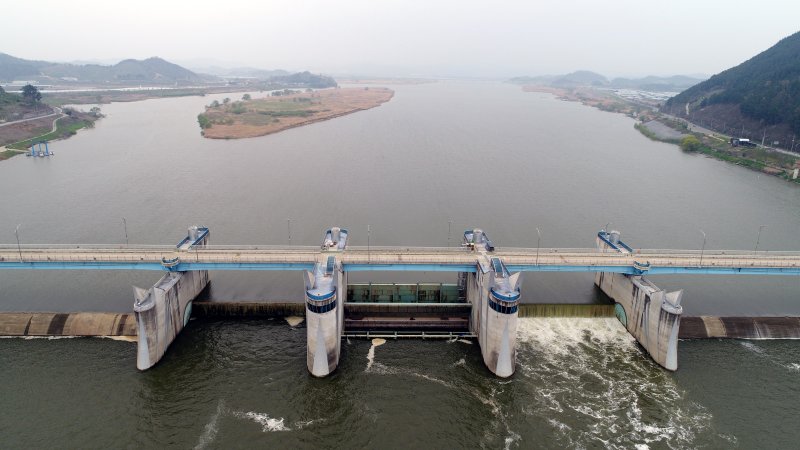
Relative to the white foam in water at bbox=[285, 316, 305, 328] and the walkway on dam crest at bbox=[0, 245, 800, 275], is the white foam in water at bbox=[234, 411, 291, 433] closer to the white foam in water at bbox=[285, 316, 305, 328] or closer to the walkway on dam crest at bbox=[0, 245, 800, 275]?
the white foam in water at bbox=[285, 316, 305, 328]

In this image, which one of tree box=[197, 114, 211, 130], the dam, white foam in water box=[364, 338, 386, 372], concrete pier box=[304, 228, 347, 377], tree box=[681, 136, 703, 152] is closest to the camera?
concrete pier box=[304, 228, 347, 377]

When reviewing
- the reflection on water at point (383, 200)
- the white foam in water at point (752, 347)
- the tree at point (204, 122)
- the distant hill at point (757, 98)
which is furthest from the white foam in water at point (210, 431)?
the distant hill at point (757, 98)

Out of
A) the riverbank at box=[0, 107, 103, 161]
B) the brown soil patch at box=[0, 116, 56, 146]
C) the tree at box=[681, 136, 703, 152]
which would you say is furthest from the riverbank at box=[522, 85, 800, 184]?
the brown soil patch at box=[0, 116, 56, 146]

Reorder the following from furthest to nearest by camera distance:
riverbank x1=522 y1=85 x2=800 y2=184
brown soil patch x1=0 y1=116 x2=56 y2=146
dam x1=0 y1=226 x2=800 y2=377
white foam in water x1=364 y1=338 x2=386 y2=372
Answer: brown soil patch x1=0 y1=116 x2=56 y2=146 < riverbank x1=522 y1=85 x2=800 y2=184 < white foam in water x1=364 y1=338 x2=386 y2=372 < dam x1=0 y1=226 x2=800 y2=377

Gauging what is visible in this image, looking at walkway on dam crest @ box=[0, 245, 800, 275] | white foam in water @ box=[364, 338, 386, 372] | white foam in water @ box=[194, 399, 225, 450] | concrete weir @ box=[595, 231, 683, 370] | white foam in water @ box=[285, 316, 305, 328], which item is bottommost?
white foam in water @ box=[194, 399, 225, 450]

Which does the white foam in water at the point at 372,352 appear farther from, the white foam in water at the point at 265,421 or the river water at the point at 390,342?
the white foam in water at the point at 265,421

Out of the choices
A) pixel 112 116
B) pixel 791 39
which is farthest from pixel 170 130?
pixel 791 39
